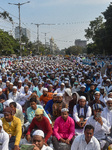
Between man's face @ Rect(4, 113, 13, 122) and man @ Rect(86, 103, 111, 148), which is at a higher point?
man's face @ Rect(4, 113, 13, 122)

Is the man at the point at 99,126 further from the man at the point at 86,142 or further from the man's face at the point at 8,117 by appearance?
the man's face at the point at 8,117

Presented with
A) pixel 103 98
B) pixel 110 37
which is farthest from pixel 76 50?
pixel 103 98

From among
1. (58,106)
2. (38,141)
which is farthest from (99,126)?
(38,141)

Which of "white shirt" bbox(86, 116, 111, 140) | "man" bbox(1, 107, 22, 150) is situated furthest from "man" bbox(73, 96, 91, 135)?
"man" bbox(1, 107, 22, 150)

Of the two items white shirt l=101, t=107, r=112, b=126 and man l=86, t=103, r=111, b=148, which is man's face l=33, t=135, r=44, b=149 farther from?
white shirt l=101, t=107, r=112, b=126

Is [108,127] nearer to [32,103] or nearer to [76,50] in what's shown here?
[32,103]

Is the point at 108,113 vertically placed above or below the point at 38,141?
below

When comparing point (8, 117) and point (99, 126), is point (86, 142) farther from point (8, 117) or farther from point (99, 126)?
point (8, 117)

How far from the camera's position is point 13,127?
385 centimetres

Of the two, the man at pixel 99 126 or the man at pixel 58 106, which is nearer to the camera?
the man at pixel 99 126

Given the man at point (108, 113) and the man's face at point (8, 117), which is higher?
the man's face at point (8, 117)

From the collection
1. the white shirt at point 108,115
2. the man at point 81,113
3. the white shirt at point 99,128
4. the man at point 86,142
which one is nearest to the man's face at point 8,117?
the man at point 86,142

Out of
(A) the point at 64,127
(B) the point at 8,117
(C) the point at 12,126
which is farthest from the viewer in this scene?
(A) the point at 64,127

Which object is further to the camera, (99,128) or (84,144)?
(99,128)
